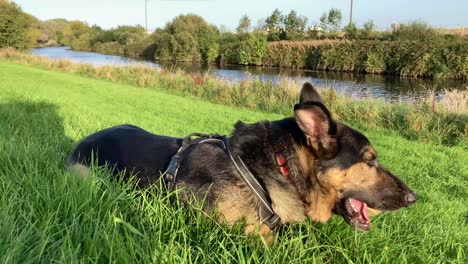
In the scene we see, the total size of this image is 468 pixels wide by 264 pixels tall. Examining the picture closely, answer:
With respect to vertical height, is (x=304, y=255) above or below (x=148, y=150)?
below

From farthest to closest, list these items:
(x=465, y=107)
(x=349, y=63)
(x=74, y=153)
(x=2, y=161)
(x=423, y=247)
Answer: (x=349, y=63), (x=465, y=107), (x=74, y=153), (x=2, y=161), (x=423, y=247)

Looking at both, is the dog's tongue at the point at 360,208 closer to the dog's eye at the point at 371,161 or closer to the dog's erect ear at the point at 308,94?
the dog's eye at the point at 371,161

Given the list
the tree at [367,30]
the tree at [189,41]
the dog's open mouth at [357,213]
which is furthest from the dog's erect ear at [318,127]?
the tree at [189,41]

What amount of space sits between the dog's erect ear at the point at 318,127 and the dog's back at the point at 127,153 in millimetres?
1240

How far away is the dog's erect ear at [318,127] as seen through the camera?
2.97 metres

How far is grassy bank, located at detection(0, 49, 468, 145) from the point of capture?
1073 cm

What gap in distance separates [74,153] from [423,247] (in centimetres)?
346

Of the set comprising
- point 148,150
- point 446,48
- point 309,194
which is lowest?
point 309,194

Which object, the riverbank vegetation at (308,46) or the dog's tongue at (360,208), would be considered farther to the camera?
the riverbank vegetation at (308,46)

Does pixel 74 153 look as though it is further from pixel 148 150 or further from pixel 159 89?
pixel 159 89

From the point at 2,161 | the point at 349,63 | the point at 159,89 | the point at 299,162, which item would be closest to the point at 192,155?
the point at 299,162

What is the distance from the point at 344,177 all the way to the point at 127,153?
204 cm

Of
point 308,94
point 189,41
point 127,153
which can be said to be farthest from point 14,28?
point 308,94

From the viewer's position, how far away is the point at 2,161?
3666mm
